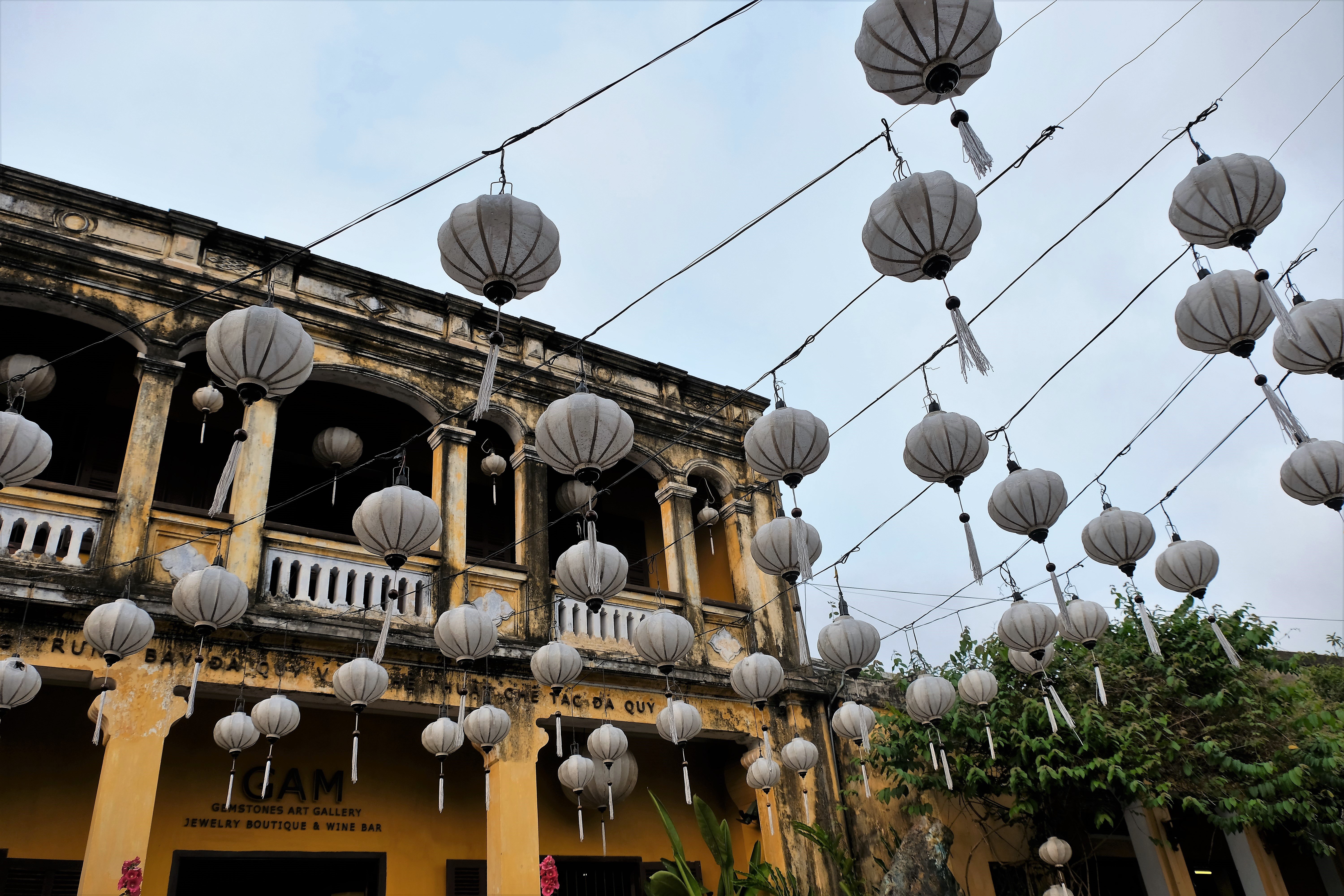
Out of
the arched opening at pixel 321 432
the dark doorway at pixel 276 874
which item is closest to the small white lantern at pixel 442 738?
the dark doorway at pixel 276 874

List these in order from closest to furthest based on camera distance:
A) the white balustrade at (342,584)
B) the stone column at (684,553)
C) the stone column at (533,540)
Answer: the white balustrade at (342,584)
the stone column at (533,540)
the stone column at (684,553)

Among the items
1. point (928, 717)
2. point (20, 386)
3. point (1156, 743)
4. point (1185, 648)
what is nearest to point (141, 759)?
point (20, 386)

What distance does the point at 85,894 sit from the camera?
254 inches

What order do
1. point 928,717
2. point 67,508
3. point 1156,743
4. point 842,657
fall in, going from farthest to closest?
point 1156,743
point 928,717
point 842,657
point 67,508

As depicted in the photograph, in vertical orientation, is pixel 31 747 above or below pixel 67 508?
below

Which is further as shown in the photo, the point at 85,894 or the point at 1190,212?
the point at 85,894

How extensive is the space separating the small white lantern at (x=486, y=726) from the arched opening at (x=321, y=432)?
331cm

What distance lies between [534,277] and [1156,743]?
30.4ft

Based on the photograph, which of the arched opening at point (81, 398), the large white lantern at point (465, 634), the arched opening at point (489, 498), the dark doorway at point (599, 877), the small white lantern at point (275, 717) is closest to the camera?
the large white lantern at point (465, 634)

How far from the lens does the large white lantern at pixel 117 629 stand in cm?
647

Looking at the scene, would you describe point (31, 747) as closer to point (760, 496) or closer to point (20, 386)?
point (20, 386)

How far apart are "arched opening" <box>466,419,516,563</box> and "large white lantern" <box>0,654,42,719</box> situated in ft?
15.7

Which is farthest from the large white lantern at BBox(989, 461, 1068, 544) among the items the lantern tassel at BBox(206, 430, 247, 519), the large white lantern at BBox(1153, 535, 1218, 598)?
the lantern tassel at BBox(206, 430, 247, 519)

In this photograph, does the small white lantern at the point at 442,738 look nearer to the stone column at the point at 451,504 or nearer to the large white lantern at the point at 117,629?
the stone column at the point at 451,504
